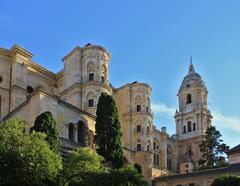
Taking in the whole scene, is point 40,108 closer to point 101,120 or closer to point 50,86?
point 101,120

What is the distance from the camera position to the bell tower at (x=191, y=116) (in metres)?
88.5

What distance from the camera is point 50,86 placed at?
6850cm

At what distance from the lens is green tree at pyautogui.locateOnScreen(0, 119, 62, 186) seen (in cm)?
3319

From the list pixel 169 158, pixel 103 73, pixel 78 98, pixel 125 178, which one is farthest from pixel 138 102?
pixel 125 178

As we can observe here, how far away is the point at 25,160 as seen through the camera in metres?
33.4

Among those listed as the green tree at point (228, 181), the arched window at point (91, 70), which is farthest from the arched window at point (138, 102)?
the green tree at point (228, 181)

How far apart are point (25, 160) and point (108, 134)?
15.9 meters

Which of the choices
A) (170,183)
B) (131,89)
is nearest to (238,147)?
(170,183)

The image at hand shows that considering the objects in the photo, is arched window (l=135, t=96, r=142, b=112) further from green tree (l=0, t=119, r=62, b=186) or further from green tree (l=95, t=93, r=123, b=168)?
green tree (l=0, t=119, r=62, b=186)

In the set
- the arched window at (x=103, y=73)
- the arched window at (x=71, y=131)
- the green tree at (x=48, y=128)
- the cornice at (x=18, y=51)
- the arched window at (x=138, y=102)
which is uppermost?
the cornice at (x=18, y=51)

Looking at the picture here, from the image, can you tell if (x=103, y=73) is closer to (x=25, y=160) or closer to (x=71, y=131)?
(x=71, y=131)

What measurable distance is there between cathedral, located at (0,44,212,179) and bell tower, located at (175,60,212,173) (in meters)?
6.96

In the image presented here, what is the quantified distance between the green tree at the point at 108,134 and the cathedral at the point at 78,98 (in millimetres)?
3959

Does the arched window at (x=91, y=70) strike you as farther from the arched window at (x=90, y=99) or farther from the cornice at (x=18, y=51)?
the cornice at (x=18, y=51)
